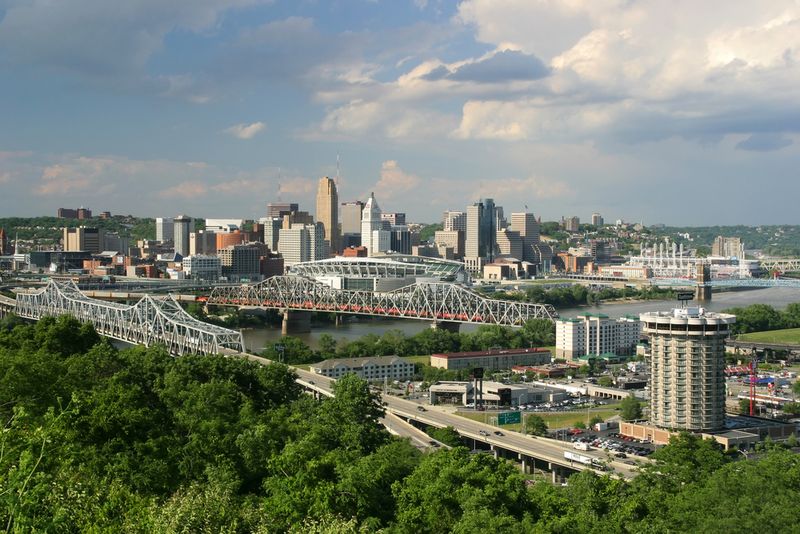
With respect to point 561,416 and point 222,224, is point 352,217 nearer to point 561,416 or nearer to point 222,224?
point 222,224

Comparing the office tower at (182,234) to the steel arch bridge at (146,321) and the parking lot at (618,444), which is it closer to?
the steel arch bridge at (146,321)

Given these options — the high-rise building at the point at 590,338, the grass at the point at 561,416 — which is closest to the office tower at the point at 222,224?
the high-rise building at the point at 590,338

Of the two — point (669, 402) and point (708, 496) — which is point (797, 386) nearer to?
point (669, 402)

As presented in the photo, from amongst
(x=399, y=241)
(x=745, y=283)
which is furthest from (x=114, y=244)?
(x=745, y=283)

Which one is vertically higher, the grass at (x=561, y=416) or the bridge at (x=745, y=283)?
the bridge at (x=745, y=283)

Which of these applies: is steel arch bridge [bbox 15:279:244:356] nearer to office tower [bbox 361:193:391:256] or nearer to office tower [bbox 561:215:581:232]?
office tower [bbox 361:193:391:256]

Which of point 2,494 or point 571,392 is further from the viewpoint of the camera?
point 571,392

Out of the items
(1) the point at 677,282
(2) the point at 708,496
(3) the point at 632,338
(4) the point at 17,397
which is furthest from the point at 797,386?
(1) the point at 677,282
